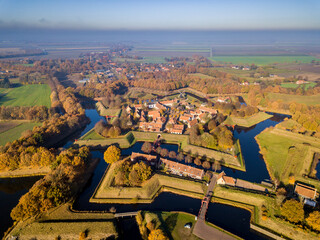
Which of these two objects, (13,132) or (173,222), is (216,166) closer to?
(173,222)

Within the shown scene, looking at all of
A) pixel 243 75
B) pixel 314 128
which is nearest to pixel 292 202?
pixel 314 128

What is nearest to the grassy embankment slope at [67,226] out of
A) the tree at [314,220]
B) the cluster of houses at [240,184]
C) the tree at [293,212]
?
the cluster of houses at [240,184]

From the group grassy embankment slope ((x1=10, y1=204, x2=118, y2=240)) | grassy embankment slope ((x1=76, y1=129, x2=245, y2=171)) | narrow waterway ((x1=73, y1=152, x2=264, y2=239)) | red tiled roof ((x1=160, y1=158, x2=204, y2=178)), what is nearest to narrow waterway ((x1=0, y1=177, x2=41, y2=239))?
grassy embankment slope ((x1=10, y1=204, x2=118, y2=240))

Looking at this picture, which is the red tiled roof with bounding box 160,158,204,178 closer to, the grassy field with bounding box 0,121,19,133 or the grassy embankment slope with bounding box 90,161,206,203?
the grassy embankment slope with bounding box 90,161,206,203

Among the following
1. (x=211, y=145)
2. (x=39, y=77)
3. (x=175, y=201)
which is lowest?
(x=175, y=201)

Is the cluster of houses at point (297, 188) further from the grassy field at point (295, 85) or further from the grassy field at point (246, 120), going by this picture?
the grassy field at point (295, 85)

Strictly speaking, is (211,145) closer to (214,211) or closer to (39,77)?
(214,211)

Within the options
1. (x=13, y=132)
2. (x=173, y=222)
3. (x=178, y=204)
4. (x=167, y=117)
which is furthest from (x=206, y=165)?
(x=13, y=132)
